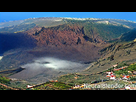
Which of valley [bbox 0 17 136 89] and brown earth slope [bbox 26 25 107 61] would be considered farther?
brown earth slope [bbox 26 25 107 61]

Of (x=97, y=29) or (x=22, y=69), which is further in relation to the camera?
(x=97, y=29)

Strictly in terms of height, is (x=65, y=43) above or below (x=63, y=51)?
above

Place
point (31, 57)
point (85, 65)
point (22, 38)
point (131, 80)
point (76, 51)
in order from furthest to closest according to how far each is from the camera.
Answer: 1. point (22, 38)
2. point (76, 51)
3. point (31, 57)
4. point (85, 65)
5. point (131, 80)

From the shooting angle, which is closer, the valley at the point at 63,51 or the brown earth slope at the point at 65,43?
the valley at the point at 63,51

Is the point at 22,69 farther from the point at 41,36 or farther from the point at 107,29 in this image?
the point at 107,29

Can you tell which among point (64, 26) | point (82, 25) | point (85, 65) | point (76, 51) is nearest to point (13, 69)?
point (85, 65)

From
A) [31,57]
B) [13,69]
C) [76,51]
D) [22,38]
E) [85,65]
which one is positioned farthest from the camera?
[22,38]

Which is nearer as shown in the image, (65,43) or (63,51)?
(63,51)

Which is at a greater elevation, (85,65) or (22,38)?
(22,38)
